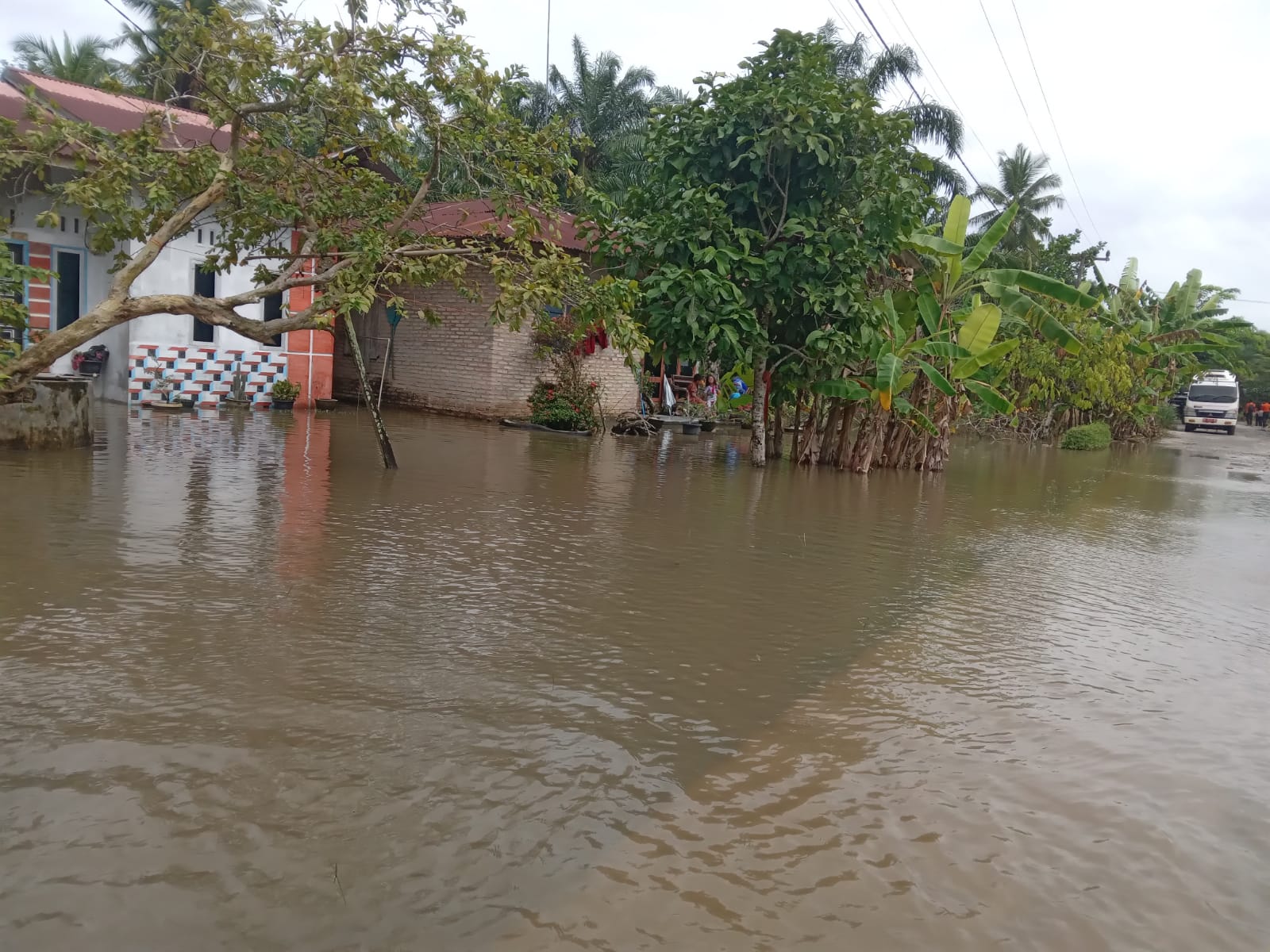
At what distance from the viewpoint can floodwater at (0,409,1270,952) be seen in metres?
2.79

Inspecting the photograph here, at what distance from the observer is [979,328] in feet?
41.7

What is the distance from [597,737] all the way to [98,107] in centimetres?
1585

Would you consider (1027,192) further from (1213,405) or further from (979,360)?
(979,360)

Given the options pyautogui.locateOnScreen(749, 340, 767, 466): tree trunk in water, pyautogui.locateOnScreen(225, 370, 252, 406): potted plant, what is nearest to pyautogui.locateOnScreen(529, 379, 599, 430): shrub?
pyautogui.locateOnScreen(749, 340, 767, 466): tree trunk in water

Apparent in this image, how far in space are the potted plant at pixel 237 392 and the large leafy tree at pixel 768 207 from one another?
790 centimetres

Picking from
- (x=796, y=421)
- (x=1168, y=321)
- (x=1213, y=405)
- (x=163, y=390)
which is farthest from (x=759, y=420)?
(x=1213, y=405)

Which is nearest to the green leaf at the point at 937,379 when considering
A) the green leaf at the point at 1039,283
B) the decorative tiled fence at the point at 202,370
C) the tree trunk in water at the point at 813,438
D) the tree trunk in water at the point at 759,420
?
the green leaf at the point at 1039,283

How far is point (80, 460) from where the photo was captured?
31.5 feet

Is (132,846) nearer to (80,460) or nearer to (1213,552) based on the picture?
(80,460)

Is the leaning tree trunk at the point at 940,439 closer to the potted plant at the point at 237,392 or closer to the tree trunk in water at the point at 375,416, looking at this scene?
the tree trunk in water at the point at 375,416

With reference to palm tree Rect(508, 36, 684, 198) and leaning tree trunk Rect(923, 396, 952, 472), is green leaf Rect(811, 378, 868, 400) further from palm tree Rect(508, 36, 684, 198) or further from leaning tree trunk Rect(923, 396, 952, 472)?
palm tree Rect(508, 36, 684, 198)

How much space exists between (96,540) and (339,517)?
6.08ft

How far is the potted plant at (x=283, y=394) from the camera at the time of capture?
57.2ft

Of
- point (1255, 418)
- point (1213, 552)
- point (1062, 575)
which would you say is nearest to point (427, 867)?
point (1062, 575)
